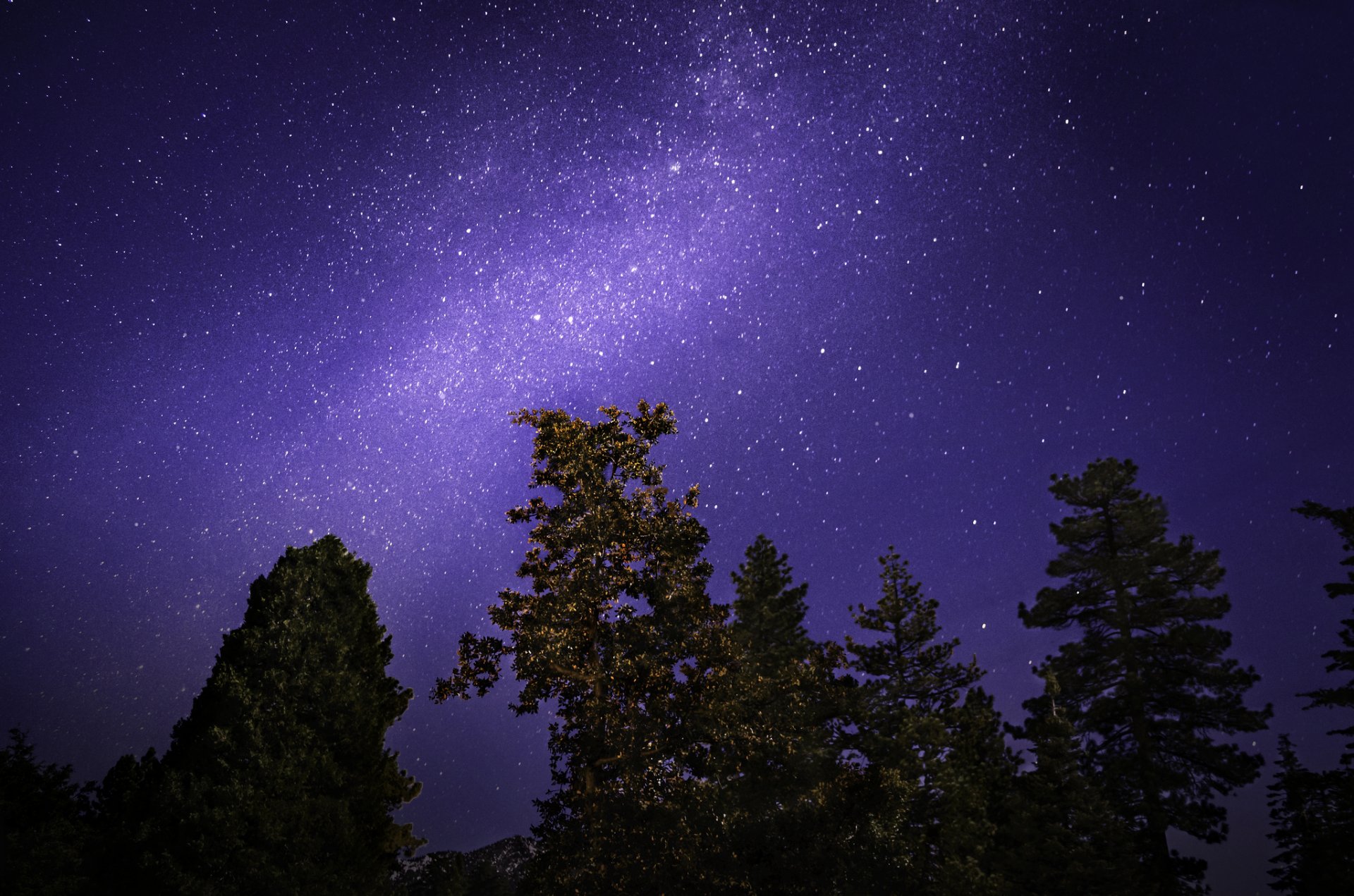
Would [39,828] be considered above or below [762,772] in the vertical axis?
below

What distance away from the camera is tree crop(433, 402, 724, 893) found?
16953 mm

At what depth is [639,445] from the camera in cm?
2150

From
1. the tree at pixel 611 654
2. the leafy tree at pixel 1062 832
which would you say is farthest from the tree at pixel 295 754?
the leafy tree at pixel 1062 832

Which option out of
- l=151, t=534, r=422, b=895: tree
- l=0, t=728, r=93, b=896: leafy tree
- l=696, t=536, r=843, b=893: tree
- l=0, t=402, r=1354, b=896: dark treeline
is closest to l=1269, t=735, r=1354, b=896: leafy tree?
l=0, t=402, r=1354, b=896: dark treeline

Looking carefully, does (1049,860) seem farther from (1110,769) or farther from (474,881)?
(474,881)

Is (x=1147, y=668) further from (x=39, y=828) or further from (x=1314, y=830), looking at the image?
(x=39, y=828)

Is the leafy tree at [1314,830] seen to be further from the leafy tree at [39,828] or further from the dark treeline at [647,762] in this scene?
the leafy tree at [39,828]

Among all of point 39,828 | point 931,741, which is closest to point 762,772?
point 931,741

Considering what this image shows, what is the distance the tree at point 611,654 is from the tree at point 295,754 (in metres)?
5.11

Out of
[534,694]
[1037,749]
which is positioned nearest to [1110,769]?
[1037,749]

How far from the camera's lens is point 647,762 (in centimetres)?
1780

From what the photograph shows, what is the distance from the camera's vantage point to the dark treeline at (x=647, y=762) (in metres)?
18.2

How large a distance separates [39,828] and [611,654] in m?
16.8

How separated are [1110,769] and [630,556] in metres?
21.1
